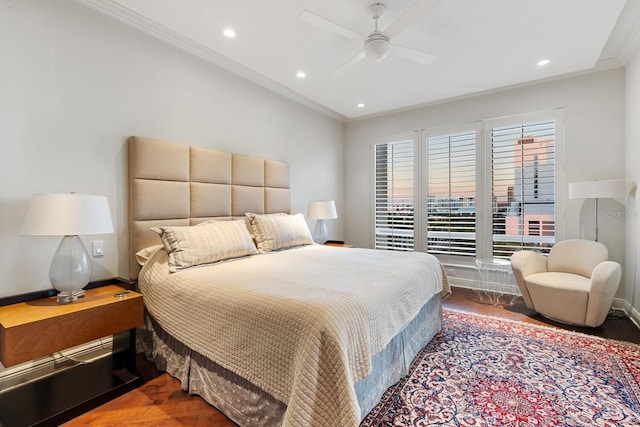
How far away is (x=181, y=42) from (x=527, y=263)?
4254 millimetres

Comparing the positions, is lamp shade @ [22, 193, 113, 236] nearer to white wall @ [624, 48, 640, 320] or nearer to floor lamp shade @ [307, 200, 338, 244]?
floor lamp shade @ [307, 200, 338, 244]

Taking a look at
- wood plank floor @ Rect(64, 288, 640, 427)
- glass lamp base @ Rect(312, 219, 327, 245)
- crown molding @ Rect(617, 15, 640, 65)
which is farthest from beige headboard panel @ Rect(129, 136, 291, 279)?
crown molding @ Rect(617, 15, 640, 65)

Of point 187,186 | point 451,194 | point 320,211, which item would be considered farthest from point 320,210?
point 451,194

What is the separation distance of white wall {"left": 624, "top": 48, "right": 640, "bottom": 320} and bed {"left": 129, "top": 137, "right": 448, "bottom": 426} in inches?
84.0

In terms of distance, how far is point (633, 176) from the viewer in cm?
306

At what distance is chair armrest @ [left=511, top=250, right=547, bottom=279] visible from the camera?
3.24 meters

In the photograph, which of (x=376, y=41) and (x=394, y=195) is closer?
(x=376, y=41)

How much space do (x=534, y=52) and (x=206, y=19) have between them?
3.16 metres

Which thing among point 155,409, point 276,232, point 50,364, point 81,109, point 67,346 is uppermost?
point 81,109

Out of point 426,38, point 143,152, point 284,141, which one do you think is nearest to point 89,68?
point 143,152

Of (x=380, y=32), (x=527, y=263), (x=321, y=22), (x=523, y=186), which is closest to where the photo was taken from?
(x=321, y=22)

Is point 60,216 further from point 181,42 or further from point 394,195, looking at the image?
point 394,195

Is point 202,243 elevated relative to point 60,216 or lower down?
lower down

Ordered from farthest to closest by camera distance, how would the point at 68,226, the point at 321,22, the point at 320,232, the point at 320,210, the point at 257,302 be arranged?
the point at 320,232 → the point at 320,210 → the point at 321,22 → the point at 68,226 → the point at 257,302
